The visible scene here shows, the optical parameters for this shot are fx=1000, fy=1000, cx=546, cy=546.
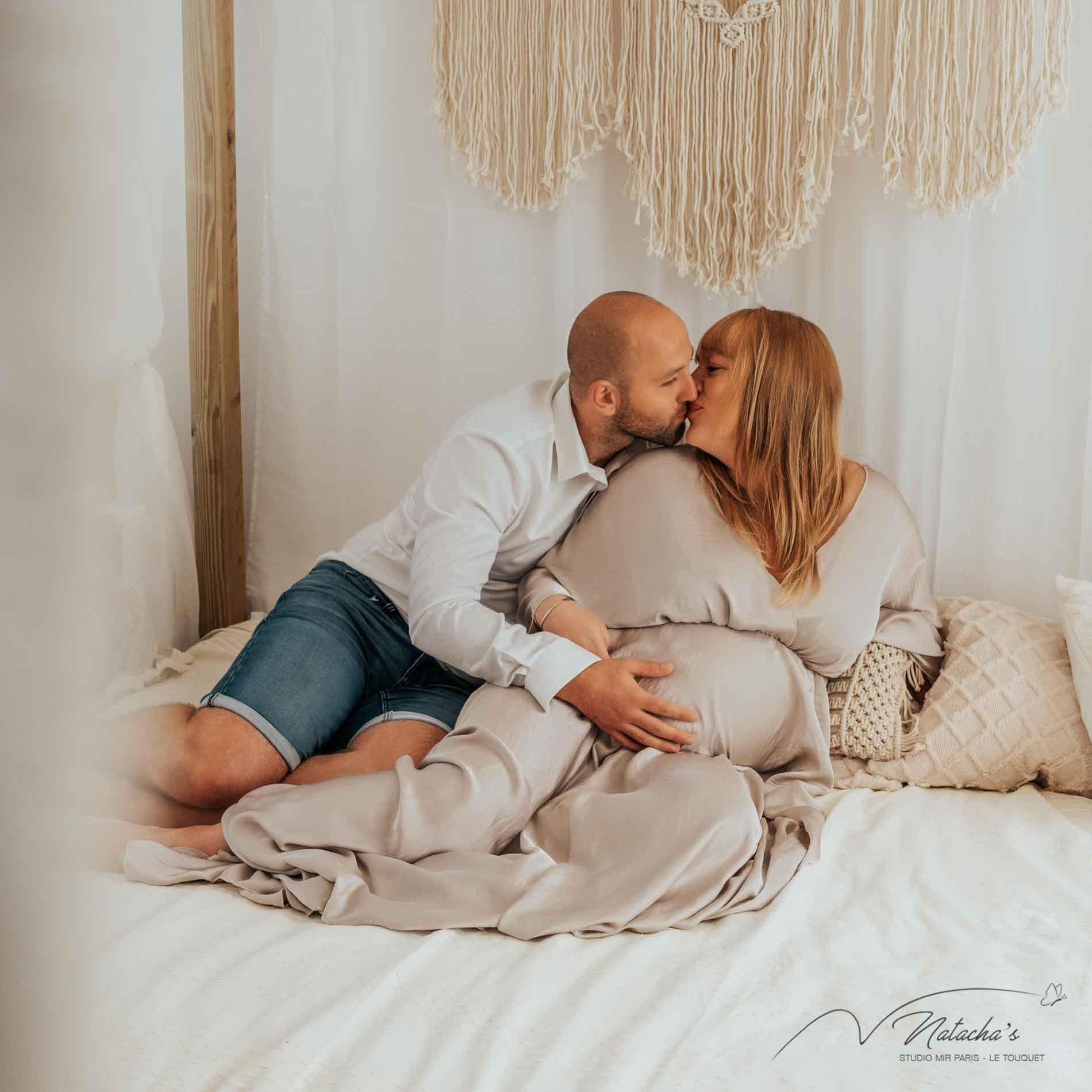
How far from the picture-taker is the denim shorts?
1327 mm

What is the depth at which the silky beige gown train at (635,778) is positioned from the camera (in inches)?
41.2

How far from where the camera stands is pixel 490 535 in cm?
139

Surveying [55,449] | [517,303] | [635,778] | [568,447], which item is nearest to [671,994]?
[635,778]

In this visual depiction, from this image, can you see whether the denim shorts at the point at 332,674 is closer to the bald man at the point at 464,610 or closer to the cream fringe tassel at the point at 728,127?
the bald man at the point at 464,610

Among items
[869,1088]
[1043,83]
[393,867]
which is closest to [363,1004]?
[393,867]

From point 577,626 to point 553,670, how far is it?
93mm

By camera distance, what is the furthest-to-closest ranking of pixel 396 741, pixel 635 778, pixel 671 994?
pixel 396 741
pixel 635 778
pixel 671 994

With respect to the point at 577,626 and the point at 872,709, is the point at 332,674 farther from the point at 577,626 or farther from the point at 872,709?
the point at 872,709

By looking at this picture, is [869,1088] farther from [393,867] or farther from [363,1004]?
[393,867]

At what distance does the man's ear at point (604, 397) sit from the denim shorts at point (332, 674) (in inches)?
17.1

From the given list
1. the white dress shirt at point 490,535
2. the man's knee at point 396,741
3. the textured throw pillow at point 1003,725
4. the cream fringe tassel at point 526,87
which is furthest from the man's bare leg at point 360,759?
the cream fringe tassel at point 526,87

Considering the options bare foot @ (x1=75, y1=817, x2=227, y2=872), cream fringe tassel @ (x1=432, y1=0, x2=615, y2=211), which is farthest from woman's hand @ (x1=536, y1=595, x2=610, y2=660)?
bare foot @ (x1=75, y1=817, x2=227, y2=872)

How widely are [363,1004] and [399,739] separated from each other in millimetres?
512

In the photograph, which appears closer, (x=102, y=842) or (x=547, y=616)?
(x=102, y=842)
